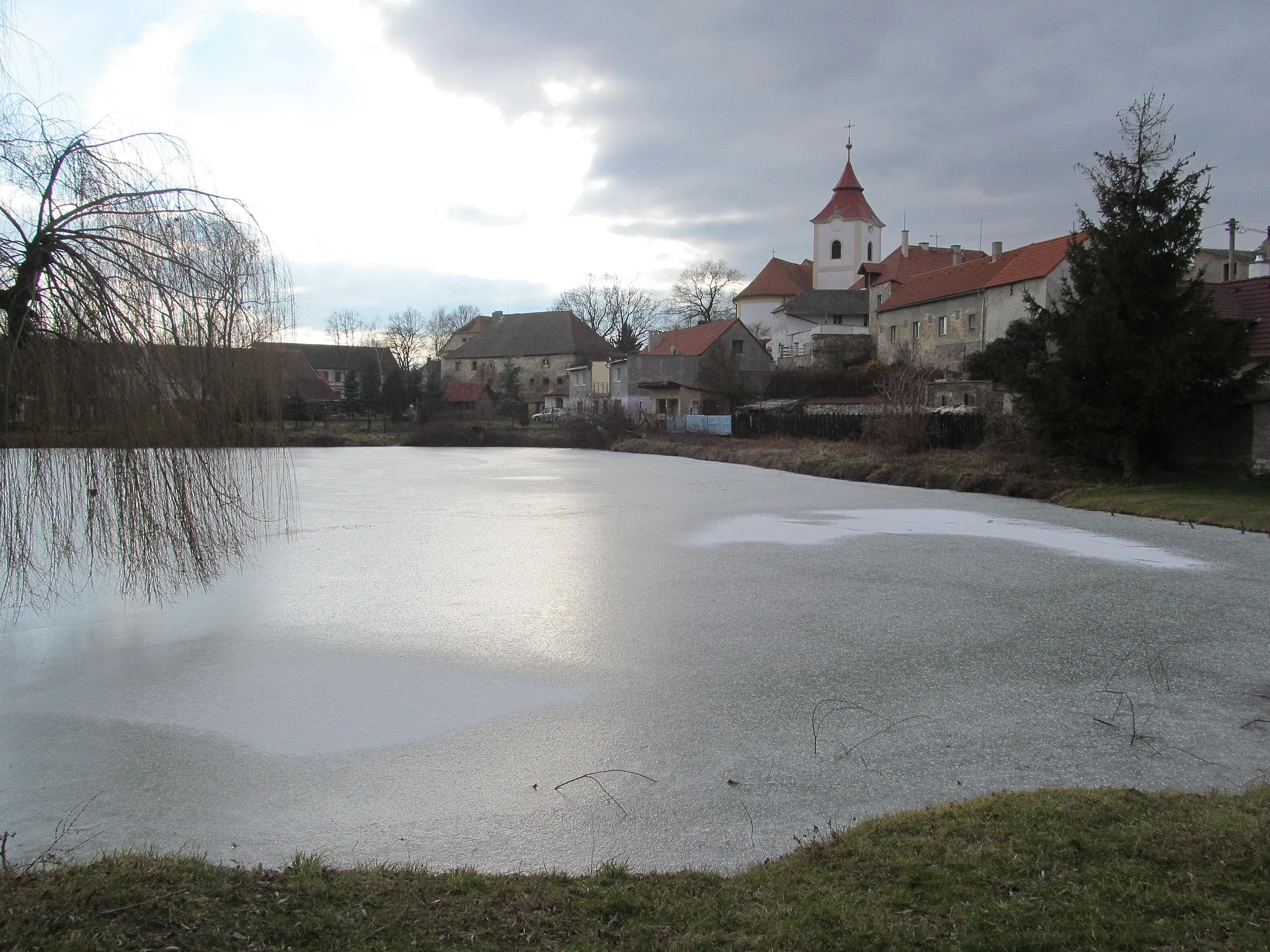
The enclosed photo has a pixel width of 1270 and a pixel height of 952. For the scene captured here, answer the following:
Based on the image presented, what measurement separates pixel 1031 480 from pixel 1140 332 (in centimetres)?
345

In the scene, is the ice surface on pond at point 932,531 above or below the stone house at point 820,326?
below

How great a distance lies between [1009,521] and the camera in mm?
14039

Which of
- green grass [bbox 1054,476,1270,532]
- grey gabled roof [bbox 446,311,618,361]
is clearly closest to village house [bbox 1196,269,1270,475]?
green grass [bbox 1054,476,1270,532]

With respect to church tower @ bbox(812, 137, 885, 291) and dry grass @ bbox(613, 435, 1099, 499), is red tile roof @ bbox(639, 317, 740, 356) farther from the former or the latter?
dry grass @ bbox(613, 435, 1099, 499)

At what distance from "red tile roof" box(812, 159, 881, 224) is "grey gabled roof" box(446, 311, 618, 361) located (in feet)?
63.4

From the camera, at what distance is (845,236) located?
183 ft

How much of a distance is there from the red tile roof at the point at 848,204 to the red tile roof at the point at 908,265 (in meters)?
6.60

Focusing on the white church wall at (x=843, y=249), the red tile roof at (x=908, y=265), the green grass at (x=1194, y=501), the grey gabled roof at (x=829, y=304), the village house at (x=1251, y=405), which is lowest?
the green grass at (x=1194, y=501)

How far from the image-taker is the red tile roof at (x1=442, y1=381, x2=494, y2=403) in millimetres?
58375

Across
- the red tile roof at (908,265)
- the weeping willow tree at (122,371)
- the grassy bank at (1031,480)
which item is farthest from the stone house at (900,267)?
the weeping willow tree at (122,371)

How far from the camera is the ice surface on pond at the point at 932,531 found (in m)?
10.9

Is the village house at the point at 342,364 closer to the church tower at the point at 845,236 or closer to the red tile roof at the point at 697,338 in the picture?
the red tile roof at the point at 697,338

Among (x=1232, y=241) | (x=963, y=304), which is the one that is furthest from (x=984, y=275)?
(x=1232, y=241)

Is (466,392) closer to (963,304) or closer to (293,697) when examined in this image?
(963,304)
